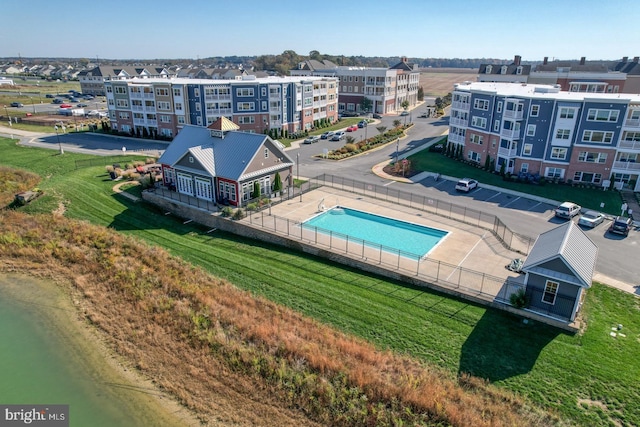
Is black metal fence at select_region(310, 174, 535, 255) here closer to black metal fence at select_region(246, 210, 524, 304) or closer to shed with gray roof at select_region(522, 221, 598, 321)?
black metal fence at select_region(246, 210, 524, 304)

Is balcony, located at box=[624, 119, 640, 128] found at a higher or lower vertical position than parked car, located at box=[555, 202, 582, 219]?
higher

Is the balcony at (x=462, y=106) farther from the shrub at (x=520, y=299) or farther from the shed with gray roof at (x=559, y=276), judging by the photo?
the shrub at (x=520, y=299)

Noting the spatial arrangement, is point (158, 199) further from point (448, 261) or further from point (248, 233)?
point (448, 261)

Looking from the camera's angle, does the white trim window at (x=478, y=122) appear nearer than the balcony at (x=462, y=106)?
Yes

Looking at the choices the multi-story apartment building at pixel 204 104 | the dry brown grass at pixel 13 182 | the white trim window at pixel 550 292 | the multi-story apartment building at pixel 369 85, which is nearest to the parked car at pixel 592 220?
the white trim window at pixel 550 292

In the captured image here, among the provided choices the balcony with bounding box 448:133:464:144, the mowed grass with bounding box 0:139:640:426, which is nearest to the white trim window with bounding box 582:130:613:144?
the balcony with bounding box 448:133:464:144

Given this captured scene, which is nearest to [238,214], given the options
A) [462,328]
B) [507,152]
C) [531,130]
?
[462,328]

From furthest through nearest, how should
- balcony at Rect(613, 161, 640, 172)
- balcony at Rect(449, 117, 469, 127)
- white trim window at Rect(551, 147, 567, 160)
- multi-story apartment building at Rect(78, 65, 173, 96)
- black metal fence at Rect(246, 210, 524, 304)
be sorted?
multi-story apartment building at Rect(78, 65, 173, 96) → balcony at Rect(449, 117, 469, 127) → white trim window at Rect(551, 147, 567, 160) → balcony at Rect(613, 161, 640, 172) → black metal fence at Rect(246, 210, 524, 304)
